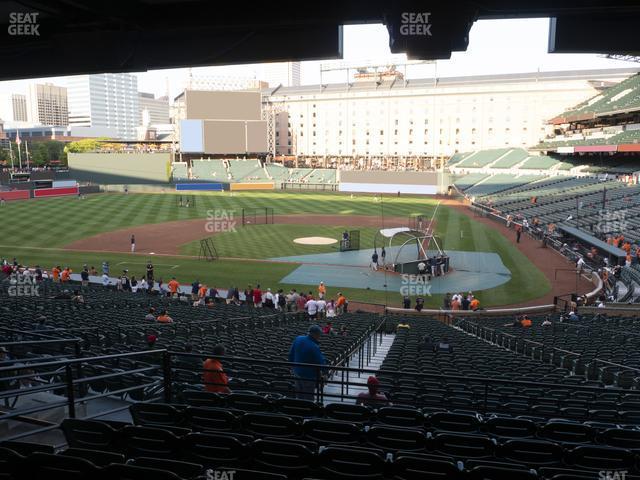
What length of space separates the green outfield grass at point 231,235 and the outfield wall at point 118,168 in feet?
41.5

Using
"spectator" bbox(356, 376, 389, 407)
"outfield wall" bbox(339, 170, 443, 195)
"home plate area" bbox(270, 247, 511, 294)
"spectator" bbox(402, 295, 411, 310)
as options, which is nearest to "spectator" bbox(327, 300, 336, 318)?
"spectator" bbox(402, 295, 411, 310)

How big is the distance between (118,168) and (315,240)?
58.3m

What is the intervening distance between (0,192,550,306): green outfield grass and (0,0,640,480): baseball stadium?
32 cm

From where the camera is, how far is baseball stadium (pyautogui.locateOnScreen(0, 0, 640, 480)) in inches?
189

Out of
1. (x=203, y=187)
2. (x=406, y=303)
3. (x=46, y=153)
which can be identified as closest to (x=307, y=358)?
(x=406, y=303)

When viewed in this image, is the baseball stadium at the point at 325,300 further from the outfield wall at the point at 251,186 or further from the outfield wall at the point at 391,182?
the outfield wall at the point at 251,186

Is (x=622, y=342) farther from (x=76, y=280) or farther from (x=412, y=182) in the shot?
(x=412, y=182)

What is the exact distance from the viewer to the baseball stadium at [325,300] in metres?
4.81

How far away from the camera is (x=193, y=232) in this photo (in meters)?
45.2

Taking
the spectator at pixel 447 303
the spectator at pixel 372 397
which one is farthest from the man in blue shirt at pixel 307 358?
the spectator at pixel 447 303

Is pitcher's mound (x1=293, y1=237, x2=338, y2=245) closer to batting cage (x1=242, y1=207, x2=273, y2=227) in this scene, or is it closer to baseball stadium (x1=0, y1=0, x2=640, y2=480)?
baseball stadium (x1=0, y1=0, x2=640, y2=480)

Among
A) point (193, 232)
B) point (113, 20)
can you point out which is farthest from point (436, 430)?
point (193, 232)

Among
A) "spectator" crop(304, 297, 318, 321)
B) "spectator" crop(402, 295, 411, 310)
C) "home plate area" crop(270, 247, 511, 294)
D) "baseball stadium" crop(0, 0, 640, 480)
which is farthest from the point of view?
"home plate area" crop(270, 247, 511, 294)

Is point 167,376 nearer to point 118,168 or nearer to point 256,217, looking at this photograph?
point 256,217
